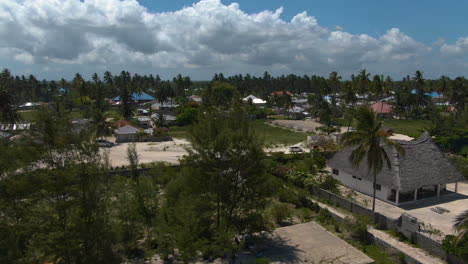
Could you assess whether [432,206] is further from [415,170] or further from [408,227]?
[408,227]

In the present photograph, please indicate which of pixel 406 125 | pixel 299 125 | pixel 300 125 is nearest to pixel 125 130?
pixel 299 125

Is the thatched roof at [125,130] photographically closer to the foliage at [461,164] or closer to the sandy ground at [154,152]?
the sandy ground at [154,152]

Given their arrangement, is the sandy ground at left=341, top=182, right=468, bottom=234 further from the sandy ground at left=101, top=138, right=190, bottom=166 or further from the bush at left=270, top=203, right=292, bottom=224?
the sandy ground at left=101, top=138, right=190, bottom=166

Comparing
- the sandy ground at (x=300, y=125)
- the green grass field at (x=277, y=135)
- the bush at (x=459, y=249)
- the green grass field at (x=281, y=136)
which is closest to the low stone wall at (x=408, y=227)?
the bush at (x=459, y=249)

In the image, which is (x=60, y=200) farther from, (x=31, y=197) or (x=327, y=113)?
(x=327, y=113)

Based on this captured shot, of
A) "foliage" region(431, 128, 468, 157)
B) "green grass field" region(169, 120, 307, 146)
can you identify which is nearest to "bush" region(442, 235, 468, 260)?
"foliage" region(431, 128, 468, 157)

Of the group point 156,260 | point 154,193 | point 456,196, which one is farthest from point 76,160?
point 456,196
